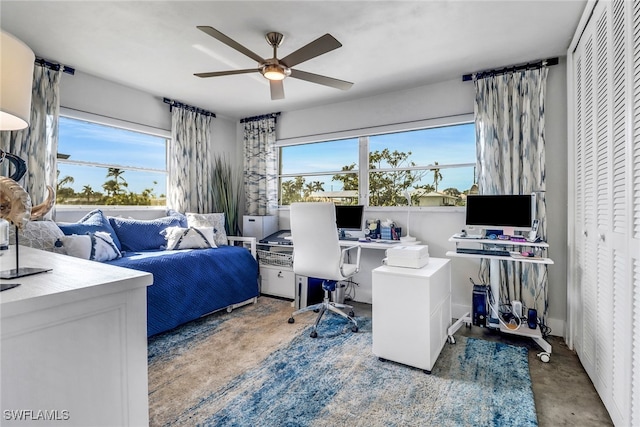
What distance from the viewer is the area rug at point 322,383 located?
1.69 m

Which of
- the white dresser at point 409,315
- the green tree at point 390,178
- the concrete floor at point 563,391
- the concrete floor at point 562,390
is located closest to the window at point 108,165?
the green tree at point 390,178

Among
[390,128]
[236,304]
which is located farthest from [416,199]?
[236,304]

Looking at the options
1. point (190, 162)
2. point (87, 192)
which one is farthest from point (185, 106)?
point (87, 192)

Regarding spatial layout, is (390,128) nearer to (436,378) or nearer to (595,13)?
(595,13)

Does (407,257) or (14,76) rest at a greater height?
(14,76)

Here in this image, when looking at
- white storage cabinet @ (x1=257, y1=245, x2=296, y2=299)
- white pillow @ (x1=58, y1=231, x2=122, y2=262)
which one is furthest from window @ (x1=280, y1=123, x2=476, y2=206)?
white pillow @ (x1=58, y1=231, x2=122, y2=262)

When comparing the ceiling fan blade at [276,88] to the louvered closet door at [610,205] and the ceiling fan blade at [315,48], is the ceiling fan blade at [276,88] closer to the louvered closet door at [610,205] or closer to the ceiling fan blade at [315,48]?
the ceiling fan blade at [315,48]

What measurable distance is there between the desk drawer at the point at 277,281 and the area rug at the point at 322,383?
3.13 ft

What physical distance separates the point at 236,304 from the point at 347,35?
2816 mm

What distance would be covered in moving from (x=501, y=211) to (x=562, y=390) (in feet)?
4.54

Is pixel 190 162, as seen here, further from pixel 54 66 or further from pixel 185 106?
pixel 54 66

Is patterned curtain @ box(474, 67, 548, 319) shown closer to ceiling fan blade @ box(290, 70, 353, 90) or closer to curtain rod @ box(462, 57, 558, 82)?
curtain rod @ box(462, 57, 558, 82)

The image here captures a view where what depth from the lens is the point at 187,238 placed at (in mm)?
3361

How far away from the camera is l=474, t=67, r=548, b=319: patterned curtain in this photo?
287 centimetres
